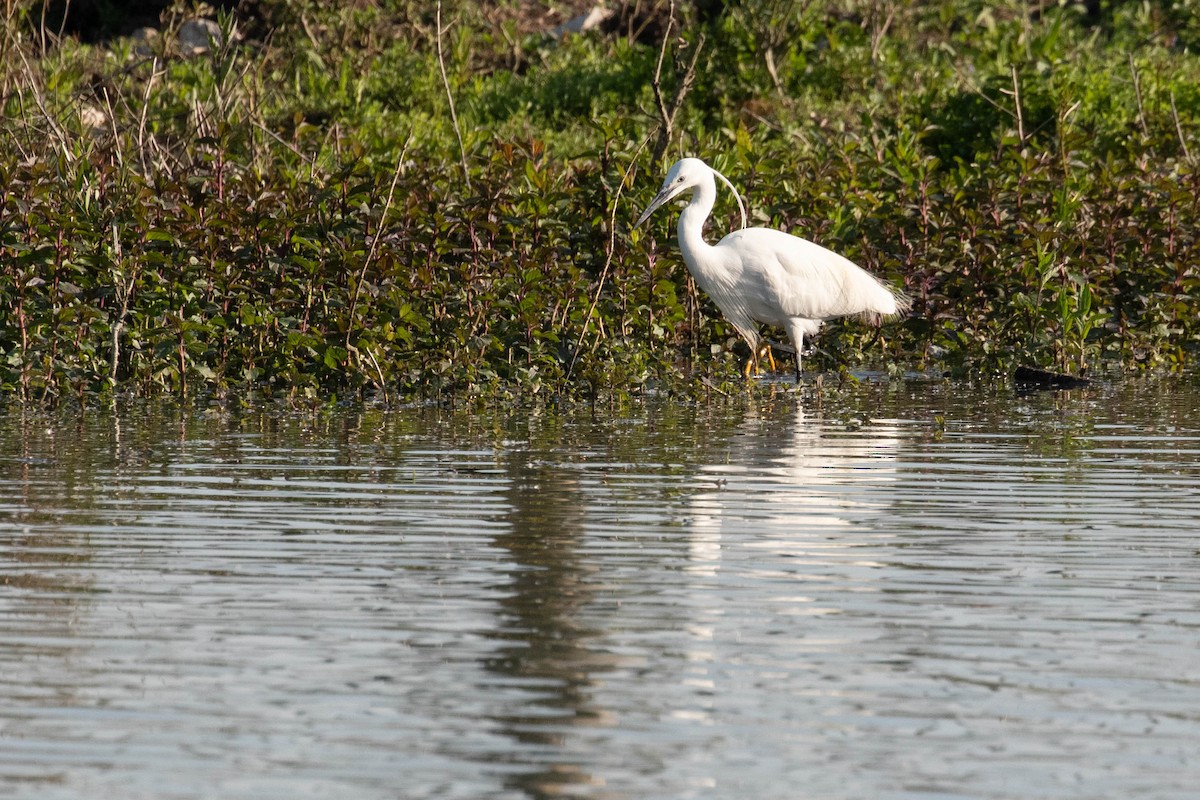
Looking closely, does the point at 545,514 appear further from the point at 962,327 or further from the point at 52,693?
the point at 962,327

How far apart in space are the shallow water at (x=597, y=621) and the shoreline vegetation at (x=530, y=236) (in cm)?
201

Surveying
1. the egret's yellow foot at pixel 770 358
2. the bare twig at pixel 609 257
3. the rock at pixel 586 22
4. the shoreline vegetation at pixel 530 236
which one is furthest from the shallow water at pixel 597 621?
the rock at pixel 586 22

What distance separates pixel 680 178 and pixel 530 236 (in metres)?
0.91

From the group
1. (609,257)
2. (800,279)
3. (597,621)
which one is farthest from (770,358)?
(597,621)

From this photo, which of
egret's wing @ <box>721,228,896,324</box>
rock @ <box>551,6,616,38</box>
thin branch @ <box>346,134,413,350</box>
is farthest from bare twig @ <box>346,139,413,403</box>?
rock @ <box>551,6,616,38</box>

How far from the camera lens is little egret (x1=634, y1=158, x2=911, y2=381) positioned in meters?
10.7

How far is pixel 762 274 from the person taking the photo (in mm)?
10672

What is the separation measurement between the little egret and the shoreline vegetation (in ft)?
0.75

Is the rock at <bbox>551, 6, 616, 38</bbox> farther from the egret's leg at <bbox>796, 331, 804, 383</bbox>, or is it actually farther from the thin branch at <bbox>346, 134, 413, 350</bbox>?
the thin branch at <bbox>346, 134, 413, 350</bbox>

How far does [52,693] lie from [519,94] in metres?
14.0

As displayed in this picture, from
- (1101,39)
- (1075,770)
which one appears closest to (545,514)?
(1075,770)

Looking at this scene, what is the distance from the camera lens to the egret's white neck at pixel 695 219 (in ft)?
35.2

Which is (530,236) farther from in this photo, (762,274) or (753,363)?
(753,363)

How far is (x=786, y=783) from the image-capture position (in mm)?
3438
